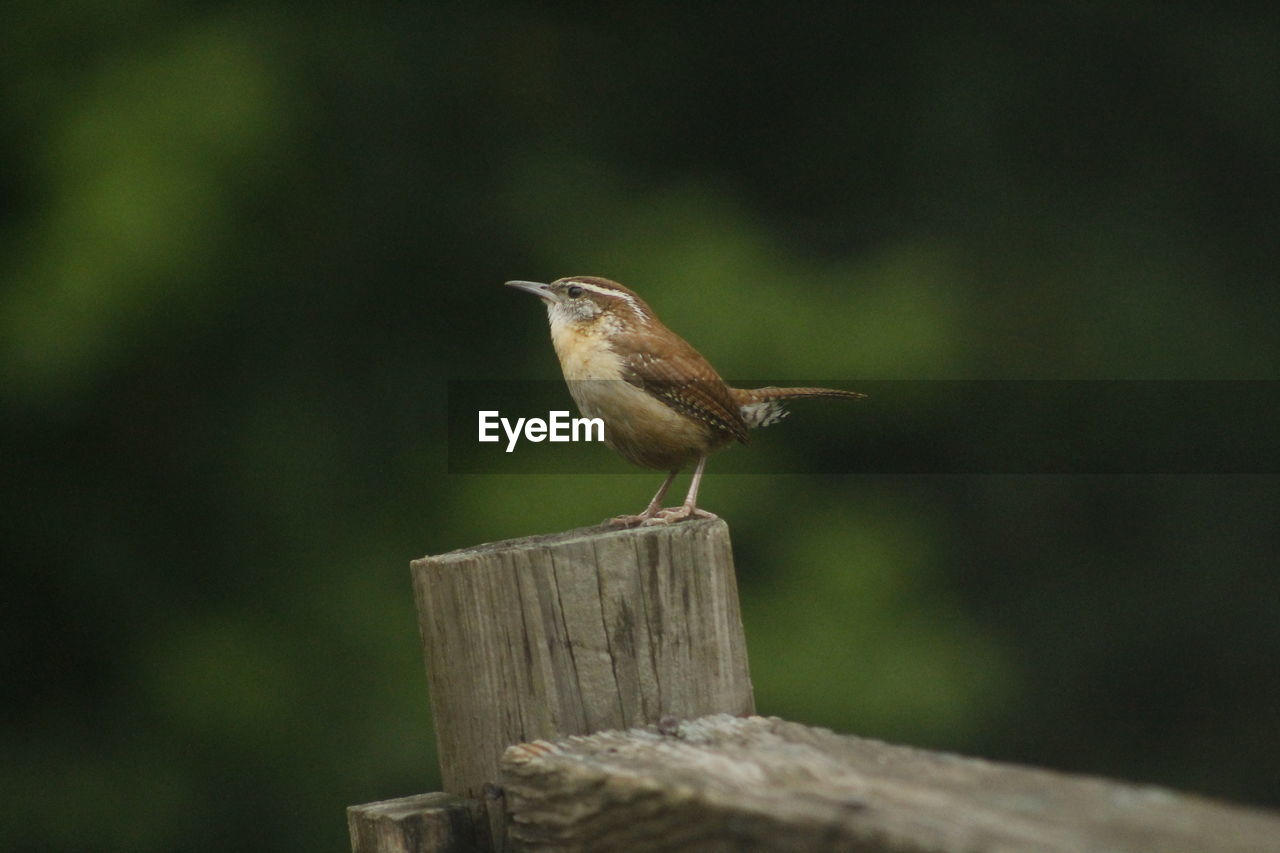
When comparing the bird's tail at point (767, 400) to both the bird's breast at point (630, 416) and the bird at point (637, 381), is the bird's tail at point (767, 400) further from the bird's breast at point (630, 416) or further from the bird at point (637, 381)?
the bird's breast at point (630, 416)

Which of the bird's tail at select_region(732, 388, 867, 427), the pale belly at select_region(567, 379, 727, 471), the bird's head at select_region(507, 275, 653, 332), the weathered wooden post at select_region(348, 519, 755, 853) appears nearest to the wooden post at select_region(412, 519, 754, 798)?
the weathered wooden post at select_region(348, 519, 755, 853)

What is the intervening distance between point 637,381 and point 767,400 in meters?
0.62

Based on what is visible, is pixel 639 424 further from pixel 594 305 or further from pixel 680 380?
pixel 594 305

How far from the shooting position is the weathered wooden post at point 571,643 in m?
2.15

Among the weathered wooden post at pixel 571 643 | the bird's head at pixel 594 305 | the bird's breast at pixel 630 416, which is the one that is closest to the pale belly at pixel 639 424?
the bird's breast at pixel 630 416

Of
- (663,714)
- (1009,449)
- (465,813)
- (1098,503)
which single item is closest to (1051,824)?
(663,714)

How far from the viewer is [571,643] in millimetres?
2146

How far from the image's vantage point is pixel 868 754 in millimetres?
1704

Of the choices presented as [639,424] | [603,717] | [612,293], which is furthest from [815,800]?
[612,293]

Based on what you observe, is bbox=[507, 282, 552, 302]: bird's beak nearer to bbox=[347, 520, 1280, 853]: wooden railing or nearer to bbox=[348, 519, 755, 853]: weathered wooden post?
bbox=[347, 520, 1280, 853]: wooden railing

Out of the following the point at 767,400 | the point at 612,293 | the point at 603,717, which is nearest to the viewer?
the point at 603,717

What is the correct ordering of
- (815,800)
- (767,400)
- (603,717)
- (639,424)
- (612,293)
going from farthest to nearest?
(767,400) → (612,293) → (639,424) → (603,717) → (815,800)

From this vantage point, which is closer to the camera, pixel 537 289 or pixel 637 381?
pixel 637 381

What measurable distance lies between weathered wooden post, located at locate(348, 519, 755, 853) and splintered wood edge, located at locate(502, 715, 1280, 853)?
0.08 metres
